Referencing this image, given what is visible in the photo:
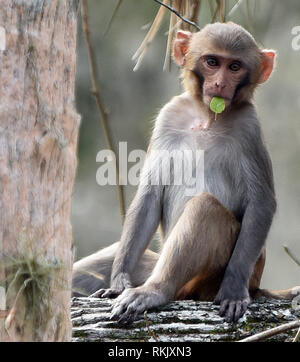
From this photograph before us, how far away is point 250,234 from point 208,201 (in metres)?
0.40

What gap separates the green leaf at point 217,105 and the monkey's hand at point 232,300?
122cm

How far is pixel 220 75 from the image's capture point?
225 inches

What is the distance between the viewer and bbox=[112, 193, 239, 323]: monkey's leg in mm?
5074

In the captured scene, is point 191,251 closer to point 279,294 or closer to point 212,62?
point 279,294

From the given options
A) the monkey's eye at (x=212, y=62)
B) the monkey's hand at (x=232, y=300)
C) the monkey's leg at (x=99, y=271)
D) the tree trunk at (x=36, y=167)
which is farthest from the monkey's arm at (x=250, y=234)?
the tree trunk at (x=36, y=167)

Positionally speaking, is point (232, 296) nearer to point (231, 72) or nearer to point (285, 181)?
point (231, 72)

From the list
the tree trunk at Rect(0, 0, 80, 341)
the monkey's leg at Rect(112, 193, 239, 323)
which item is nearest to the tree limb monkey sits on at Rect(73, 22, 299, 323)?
the monkey's leg at Rect(112, 193, 239, 323)

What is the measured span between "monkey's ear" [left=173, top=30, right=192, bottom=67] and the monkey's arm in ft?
3.15

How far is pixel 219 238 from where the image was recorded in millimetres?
5434

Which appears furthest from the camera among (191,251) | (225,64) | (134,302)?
(225,64)

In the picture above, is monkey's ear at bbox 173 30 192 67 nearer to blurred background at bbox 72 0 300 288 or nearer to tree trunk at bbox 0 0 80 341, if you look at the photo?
tree trunk at bbox 0 0 80 341

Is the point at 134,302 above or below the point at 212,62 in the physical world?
below

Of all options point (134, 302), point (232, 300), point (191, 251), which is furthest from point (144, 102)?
point (134, 302)

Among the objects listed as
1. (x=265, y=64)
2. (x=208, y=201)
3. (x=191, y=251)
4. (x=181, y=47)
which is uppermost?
(x=181, y=47)
